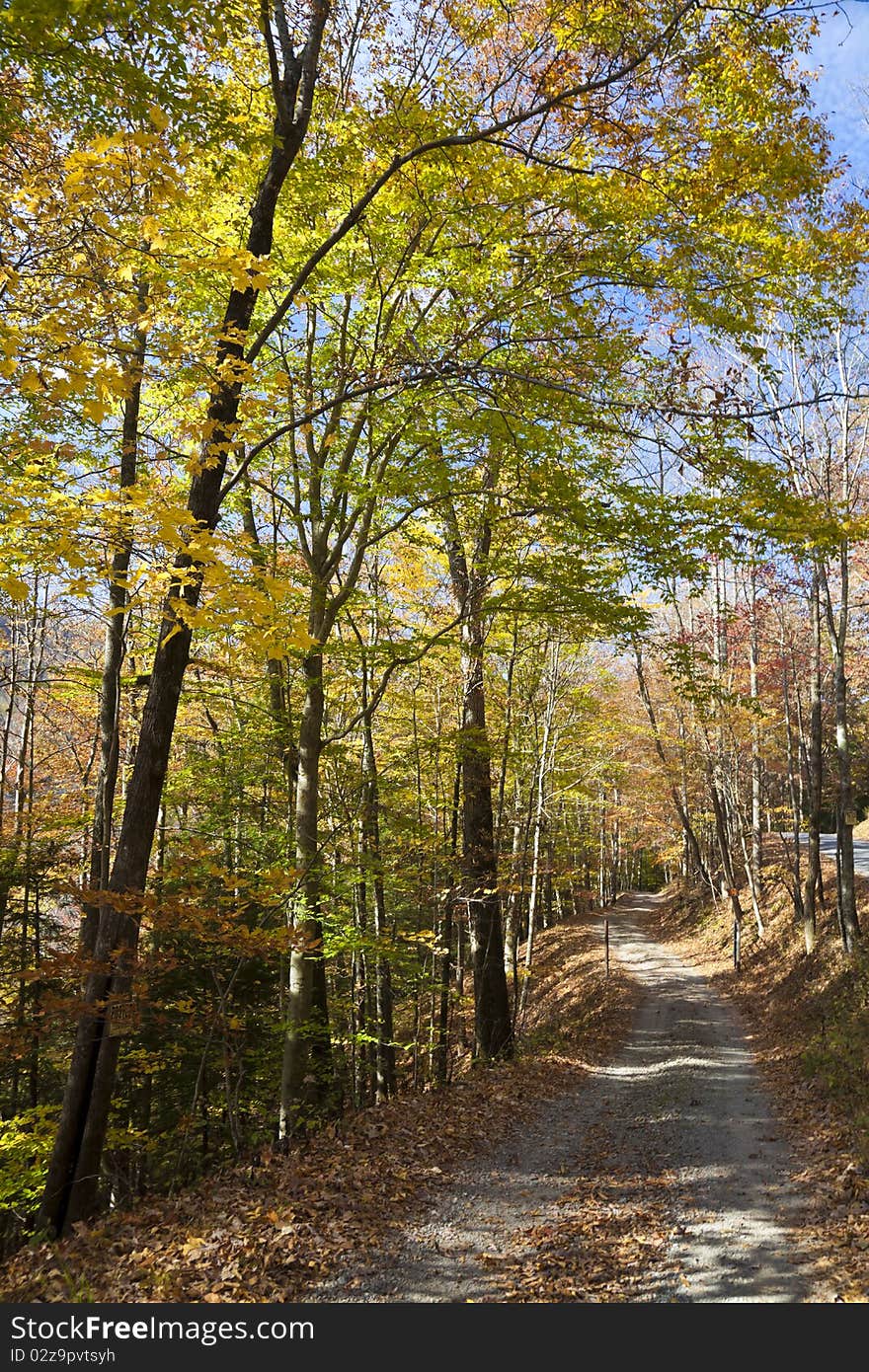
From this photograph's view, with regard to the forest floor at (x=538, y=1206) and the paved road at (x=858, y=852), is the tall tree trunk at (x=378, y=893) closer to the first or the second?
the forest floor at (x=538, y=1206)

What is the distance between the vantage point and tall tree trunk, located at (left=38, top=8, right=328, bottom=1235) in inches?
209

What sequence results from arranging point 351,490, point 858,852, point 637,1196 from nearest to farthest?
point 637,1196 < point 351,490 < point 858,852

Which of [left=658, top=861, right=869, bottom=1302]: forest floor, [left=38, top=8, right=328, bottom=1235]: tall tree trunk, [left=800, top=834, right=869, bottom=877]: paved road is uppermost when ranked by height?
[left=38, top=8, right=328, bottom=1235]: tall tree trunk

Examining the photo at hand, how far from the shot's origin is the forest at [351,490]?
14.5ft

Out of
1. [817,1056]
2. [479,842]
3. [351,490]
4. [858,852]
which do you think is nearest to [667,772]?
[858,852]

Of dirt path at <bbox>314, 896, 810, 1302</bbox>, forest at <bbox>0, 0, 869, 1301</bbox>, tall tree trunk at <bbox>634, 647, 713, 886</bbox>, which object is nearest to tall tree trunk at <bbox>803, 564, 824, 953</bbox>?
forest at <bbox>0, 0, 869, 1301</bbox>

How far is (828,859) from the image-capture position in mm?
20000

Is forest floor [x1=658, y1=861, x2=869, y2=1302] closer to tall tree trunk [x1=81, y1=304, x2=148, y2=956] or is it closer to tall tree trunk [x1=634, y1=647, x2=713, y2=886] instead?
tall tree trunk [x1=634, y1=647, x2=713, y2=886]

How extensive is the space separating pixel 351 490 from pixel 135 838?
4844 millimetres

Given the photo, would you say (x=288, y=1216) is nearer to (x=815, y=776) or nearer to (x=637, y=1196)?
(x=637, y=1196)

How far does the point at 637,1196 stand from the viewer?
6.00 meters

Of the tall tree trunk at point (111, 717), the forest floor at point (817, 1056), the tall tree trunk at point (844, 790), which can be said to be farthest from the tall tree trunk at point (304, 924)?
→ the tall tree trunk at point (844, 790)

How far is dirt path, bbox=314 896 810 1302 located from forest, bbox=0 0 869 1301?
134 mm
